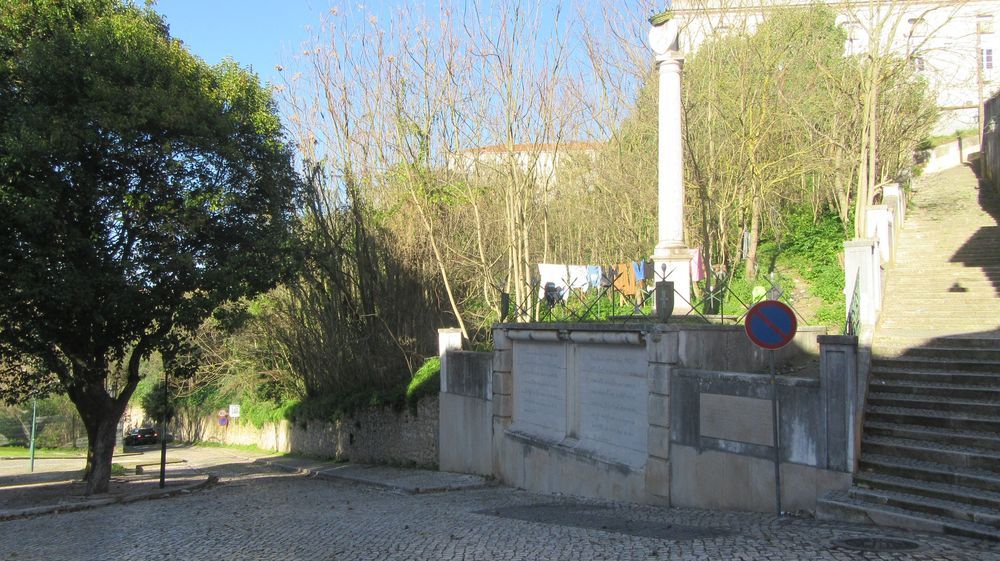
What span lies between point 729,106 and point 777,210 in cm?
476

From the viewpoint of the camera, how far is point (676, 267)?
15852 mm

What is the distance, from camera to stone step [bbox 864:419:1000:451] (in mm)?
9102

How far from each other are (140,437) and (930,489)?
152 feet

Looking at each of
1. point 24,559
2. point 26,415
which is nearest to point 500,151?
point 24,559

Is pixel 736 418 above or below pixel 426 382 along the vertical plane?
below

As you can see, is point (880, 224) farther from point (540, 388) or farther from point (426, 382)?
point (426, 382)

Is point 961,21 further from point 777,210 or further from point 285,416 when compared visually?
point 285,416

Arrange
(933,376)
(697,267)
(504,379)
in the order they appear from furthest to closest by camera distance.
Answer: (697,267)
(504,379)
(933,376)

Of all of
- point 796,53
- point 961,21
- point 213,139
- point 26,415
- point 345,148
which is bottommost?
point 26,415

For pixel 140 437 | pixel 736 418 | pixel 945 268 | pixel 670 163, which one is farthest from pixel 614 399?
pixel 140 437

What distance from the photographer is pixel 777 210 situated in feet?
82.4

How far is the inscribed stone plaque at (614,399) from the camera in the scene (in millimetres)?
12047

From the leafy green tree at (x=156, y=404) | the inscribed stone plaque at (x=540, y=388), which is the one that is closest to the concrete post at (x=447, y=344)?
the inscribed stone plaque at (x=540, y=388)

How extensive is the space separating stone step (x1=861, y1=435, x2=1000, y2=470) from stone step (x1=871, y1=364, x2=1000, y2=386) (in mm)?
1407
